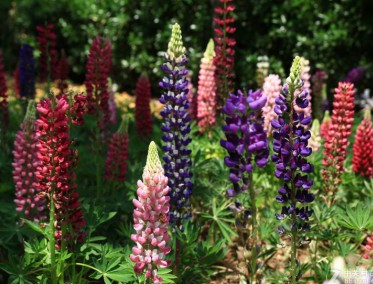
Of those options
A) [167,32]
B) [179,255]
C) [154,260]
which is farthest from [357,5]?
Result: [154,260]

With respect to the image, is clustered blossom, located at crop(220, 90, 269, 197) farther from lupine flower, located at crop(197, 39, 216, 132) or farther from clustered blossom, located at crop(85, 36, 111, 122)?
lupine flower, located at crop(197, 39, 216, 132)

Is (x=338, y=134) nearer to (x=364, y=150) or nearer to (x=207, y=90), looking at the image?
(x=364, y=150)

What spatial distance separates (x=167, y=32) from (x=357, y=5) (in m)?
3.31

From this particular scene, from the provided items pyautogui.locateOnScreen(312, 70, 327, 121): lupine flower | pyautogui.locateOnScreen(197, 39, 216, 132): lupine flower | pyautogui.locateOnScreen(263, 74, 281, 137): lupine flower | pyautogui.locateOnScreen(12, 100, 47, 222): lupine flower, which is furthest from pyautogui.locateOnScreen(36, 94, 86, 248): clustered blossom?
pyautogui.locateOnScreen(312, 70, 327, 121): lupine flower

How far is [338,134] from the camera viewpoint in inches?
178

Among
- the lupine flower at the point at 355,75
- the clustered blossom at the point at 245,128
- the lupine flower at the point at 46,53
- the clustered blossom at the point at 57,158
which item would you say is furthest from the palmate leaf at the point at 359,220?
the lupine flower at the point at 355,75

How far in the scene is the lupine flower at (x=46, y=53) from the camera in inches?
239

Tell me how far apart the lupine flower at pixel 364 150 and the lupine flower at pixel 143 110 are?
2136 mm

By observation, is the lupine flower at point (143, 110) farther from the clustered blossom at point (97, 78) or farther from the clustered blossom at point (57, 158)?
the clustered blossom at point (57, 158)

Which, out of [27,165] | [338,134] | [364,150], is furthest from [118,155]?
[364,150]

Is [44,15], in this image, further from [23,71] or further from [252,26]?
[23,71]

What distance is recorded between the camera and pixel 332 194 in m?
4.58

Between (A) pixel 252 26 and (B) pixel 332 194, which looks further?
(A) pixel 252 26

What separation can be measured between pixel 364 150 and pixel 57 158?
276 cm
